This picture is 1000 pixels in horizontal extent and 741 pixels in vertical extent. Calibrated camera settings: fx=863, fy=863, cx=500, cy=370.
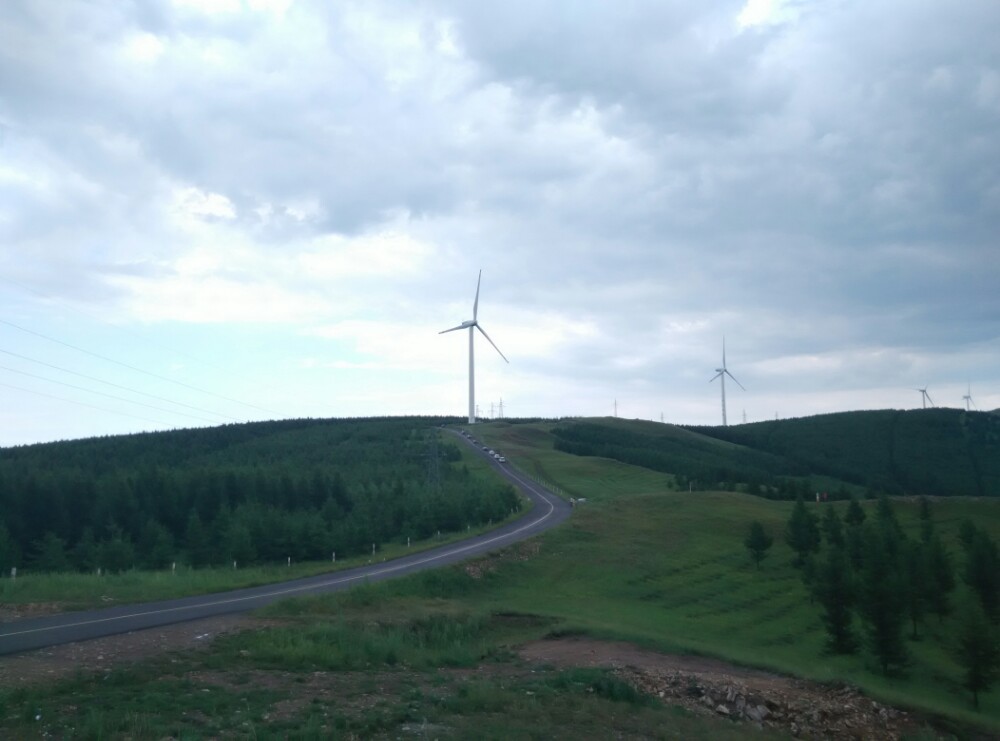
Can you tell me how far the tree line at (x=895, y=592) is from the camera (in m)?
34.8

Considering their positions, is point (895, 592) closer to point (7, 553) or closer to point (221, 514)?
point (221, 514)

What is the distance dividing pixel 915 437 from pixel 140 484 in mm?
171526

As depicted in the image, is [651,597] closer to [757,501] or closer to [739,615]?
[739,615]

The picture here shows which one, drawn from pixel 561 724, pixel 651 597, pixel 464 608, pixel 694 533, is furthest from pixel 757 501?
pixel 561 724

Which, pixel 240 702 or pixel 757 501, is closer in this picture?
pixel 240 702

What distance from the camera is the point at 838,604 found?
40.1 metres

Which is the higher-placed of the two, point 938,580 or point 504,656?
point 504,656

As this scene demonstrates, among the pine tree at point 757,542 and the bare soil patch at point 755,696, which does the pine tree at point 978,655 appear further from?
the pine tree at point 757,542

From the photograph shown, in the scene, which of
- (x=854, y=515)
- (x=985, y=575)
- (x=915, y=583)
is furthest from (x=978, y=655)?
(x=854, y=515)

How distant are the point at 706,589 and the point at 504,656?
2755 centimetres

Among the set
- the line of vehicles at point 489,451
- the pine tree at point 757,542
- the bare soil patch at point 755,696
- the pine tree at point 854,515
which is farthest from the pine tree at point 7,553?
the line of vehicles at point 489,451

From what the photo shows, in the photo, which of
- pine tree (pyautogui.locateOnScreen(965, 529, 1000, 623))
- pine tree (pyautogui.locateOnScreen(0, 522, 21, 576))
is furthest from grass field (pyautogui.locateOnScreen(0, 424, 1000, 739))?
pine tree (pyautogui.locateOnScreen(0, 522, 21, 576))

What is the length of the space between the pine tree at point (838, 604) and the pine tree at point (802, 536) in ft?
64.5

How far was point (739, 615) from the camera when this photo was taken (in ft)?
146
